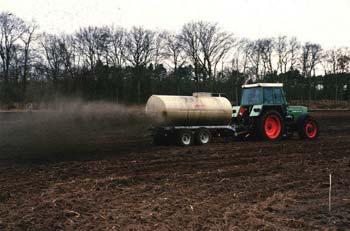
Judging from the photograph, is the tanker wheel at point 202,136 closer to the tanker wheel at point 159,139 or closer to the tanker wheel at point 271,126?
the tanker wheel at point 159,139

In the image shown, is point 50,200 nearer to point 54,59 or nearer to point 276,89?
point 276,89

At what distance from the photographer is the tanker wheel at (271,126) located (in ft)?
66.2

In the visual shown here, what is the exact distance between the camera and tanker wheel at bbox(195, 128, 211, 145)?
63.8ft

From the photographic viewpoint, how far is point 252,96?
20.6 meters

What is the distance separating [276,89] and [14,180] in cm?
1348

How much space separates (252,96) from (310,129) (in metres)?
3.72

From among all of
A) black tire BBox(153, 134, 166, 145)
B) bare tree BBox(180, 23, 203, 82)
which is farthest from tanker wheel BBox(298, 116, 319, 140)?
bare tree BBox(180, 23, 203, 82)

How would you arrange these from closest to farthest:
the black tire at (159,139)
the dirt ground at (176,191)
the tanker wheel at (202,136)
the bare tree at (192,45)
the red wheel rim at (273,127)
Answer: the dirt ground at (176,191)
the tanker wheel at (202,136)
the black tire at (159,139)
the red wheel rim at (273,127)
the bare tree at (192,45)

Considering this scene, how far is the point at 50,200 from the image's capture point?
8.38 m

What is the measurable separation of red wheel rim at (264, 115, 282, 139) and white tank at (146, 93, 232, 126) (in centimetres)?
197

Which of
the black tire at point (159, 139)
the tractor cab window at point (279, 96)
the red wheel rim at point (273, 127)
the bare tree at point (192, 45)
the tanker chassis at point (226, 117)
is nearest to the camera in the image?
the tanker chassis at point (226, 117)

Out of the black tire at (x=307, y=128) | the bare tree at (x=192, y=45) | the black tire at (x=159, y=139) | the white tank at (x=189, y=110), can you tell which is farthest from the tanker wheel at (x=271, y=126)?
the bare tree at (x=192, y=45)

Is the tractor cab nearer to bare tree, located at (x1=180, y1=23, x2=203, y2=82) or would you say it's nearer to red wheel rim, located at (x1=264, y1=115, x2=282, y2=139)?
red wheel rim, located at (x1=264, y1=115, x2=282, y2=139)

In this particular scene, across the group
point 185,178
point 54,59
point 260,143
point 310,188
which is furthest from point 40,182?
point 54,59
